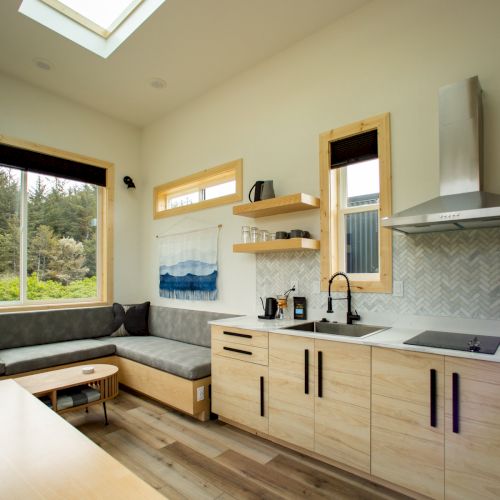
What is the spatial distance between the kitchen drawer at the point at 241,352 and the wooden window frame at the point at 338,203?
0.78 metres

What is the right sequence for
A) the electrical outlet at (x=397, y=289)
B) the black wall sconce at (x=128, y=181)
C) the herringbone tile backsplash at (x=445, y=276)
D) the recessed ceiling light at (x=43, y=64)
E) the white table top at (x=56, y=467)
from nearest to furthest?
the white table top at (x=56, y=467)
the herringbone tile backsplash at (x=445, y=276)
the electrical outlet at (x=397, y=289)
the recessed ceiling light at (x=43, y=64)
the black wall sconce at (x=128, y=181)

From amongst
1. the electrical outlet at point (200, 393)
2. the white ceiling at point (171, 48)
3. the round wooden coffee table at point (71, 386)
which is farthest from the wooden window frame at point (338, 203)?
the round wooden coffee table at point (71, 386)

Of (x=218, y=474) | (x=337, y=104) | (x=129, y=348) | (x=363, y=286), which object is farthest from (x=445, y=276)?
(x=129, y=348)

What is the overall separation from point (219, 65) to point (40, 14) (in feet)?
5.29

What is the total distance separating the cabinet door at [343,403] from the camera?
205 cm

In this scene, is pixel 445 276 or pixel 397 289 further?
pixel 397 289

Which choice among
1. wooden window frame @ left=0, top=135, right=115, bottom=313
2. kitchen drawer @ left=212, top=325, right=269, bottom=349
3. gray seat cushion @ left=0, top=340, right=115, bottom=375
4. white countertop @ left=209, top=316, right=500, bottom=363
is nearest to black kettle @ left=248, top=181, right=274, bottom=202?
white countertop @ left=209, top=316, right=500, bottom=363

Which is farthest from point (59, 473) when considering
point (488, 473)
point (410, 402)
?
point (488, 473)

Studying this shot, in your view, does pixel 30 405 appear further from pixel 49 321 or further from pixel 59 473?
pixel 49 321

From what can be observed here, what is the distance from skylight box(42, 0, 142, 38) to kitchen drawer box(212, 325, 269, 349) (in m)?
2.86

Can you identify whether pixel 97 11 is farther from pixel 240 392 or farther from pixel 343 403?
pixel 343 403

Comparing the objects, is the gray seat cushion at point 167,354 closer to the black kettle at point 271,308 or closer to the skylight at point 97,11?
the black kettle at point 271,308

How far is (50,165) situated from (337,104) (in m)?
3.34

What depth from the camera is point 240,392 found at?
2.70 meters
